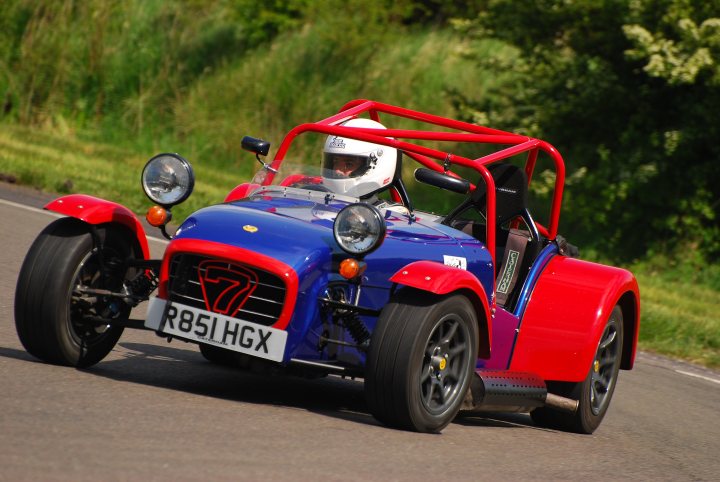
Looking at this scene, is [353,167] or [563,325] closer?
[353,167]

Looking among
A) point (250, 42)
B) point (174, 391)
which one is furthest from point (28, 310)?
point (250, 42)

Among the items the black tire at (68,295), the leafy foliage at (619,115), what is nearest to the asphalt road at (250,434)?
the black tire at (68,295)

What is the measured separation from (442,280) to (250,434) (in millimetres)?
1216

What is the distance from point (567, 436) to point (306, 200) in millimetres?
2093

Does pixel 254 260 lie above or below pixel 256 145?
below

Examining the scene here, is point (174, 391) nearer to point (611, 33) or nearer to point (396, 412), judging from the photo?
point (396, 412)

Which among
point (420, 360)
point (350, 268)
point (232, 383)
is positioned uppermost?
point (350, 268)

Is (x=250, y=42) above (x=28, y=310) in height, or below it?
above

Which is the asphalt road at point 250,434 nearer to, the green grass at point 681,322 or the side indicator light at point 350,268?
the side indicator light at point 350,268

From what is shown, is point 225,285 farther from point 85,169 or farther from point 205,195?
point 85,169

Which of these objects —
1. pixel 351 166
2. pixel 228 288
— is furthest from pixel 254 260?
pixel 351 166

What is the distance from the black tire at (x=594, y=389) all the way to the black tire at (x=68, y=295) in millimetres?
2696

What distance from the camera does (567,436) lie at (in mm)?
7598

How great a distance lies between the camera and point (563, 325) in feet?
24.7
